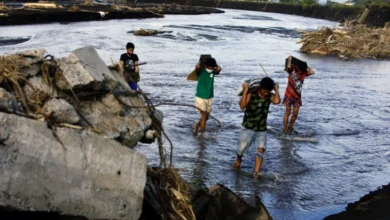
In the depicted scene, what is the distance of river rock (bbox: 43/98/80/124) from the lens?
4715 mm

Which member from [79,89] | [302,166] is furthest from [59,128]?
[302,166]

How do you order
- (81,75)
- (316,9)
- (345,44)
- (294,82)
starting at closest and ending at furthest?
(81,75) → (294,82) → (345,44) → (316,9)

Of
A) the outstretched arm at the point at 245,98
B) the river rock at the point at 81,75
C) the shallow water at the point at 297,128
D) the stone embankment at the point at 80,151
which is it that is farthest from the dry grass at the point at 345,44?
the river rock at the point at 81,75

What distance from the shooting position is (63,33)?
33719 millimetres

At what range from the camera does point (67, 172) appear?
4.55 m

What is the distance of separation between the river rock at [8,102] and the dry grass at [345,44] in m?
27.6

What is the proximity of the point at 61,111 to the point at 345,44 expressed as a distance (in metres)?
28.7

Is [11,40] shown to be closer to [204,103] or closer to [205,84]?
[204,103]

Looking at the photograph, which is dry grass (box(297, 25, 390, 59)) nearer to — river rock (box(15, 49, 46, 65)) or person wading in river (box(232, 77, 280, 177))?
person wading in river (box(232, 77, 280, 177))

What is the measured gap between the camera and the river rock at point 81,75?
197 inches

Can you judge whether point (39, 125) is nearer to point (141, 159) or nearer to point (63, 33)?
point (141, 159)

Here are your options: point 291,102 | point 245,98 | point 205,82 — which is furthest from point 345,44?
point 245,98

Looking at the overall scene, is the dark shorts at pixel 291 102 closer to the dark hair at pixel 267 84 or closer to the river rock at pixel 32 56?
the dark hair at pixel 267 84

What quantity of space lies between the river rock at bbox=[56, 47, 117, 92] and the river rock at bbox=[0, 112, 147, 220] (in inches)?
Result: 20.8
